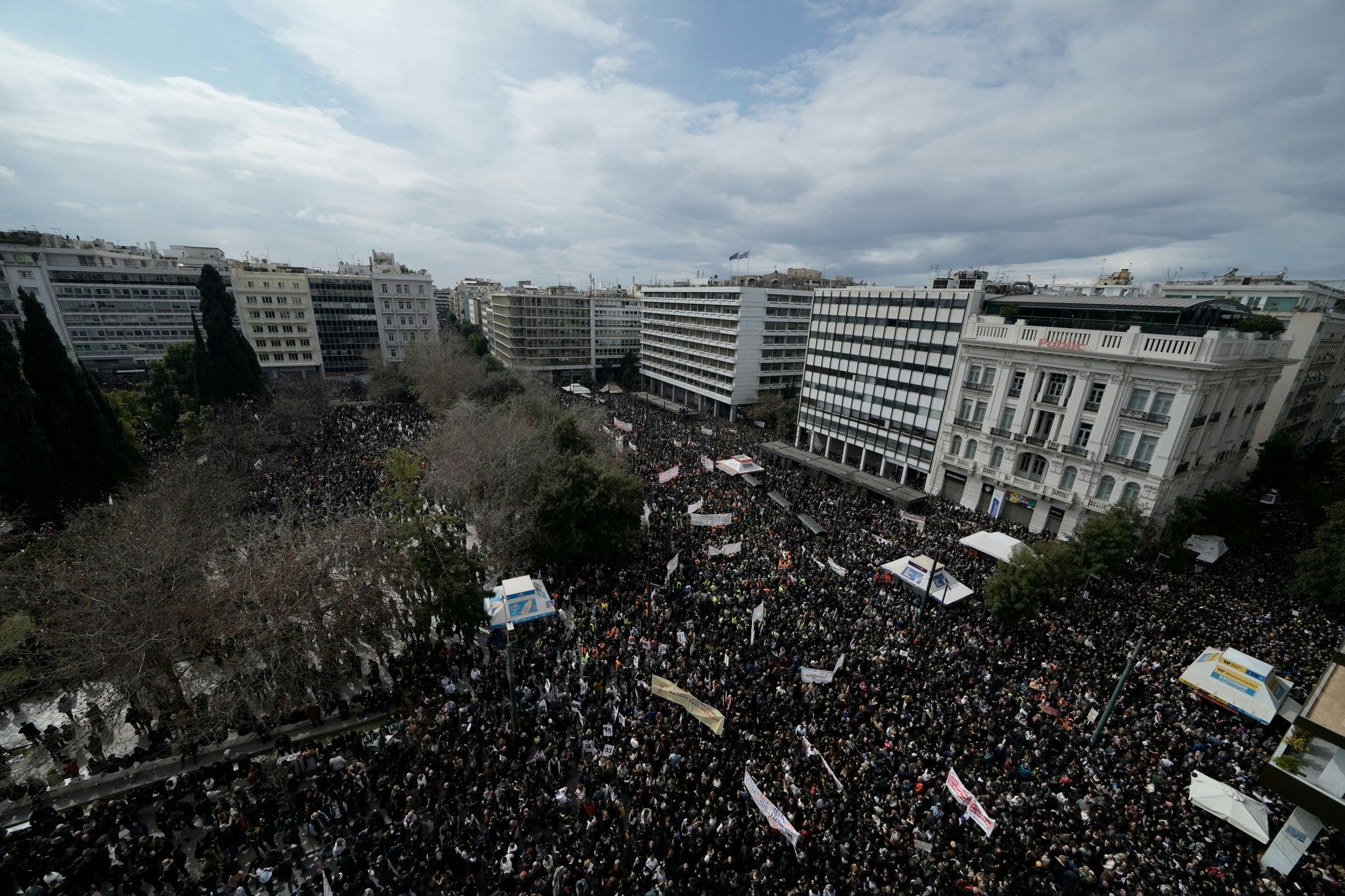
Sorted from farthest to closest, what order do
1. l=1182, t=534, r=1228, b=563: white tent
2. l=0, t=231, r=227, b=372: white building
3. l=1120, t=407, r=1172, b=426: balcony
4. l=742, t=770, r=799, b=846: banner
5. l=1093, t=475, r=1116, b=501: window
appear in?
l=0, t=231, r=227, b=372: white building
l=1093, t=475, r=1116, b=501: window
l=1120, t=407, r=1172, b=426: balcony
l=1182, t=534, r=1228, b=563: white tent
l=742, t=770, r=799, b=846: banner

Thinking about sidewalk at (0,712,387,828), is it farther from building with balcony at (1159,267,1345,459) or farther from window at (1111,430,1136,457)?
building with balcony at (1159,267,1345,459)

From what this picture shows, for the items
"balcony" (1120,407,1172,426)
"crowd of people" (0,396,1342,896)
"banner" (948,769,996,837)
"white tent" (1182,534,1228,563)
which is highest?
"balcony" (1120,407,1172,426)

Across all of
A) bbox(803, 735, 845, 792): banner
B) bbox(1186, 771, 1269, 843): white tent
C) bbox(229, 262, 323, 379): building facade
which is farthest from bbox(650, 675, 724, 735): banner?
bbox(229, 262, 323, 379): building facade

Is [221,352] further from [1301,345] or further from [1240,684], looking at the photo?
[1301,345]

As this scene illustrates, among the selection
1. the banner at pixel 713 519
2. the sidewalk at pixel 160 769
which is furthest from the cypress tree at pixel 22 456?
the banner at pixel 713 519

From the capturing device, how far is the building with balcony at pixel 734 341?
65.2 metres

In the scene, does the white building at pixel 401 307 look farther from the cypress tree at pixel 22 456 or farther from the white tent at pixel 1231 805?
the white tent at pixel 1231 805

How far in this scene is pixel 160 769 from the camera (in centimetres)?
1648

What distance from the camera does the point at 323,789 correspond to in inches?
590

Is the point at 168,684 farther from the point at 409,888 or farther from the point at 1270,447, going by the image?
the point at 1270,447

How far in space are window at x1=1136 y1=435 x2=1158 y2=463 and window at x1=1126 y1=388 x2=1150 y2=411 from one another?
176 cm

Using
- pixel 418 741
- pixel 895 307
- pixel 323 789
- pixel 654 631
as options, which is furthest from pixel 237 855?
pixel 895 307

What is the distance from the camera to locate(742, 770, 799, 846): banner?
1366cm

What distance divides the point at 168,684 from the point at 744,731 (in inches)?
817
